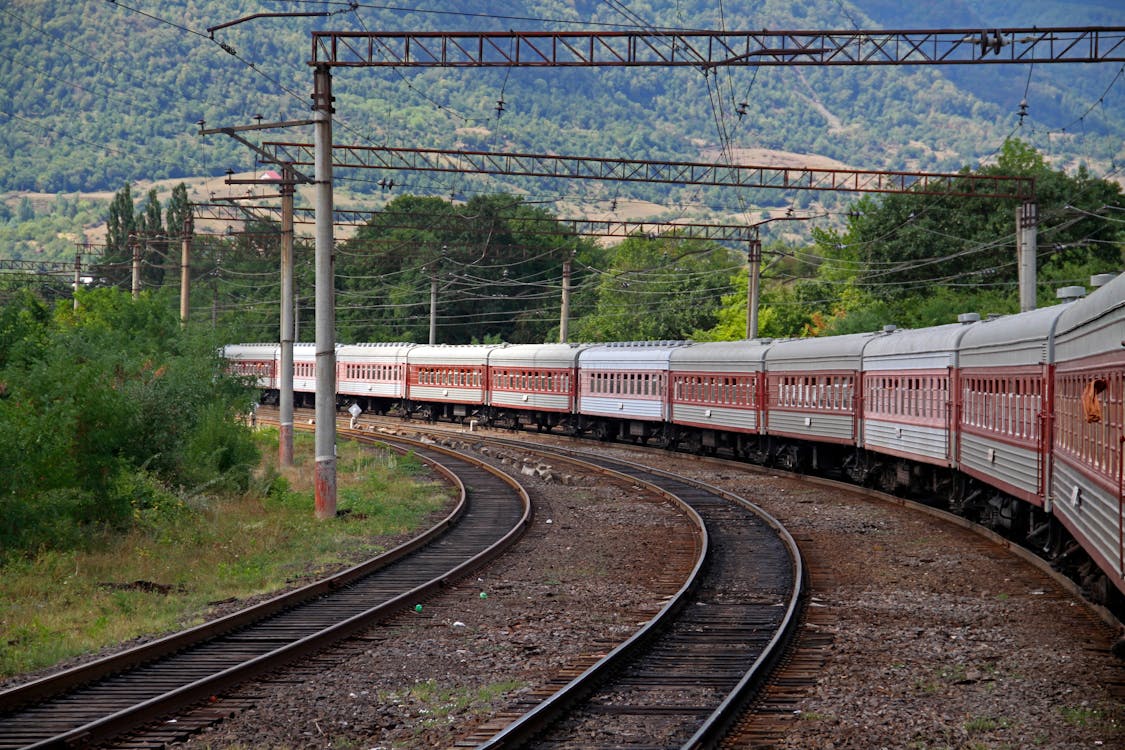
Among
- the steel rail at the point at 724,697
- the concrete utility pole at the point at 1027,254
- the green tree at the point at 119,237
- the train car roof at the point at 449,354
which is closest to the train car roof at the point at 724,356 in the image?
the concrete utility pole at the point at 1027,254

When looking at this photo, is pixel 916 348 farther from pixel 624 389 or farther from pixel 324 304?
pixel 624 389

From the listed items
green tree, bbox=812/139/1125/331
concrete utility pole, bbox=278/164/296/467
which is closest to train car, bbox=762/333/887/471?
concrete utility pole, bbox=278/164/296/467

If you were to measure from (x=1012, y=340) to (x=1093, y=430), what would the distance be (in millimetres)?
6930

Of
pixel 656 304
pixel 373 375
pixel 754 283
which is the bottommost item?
pixel 373 375

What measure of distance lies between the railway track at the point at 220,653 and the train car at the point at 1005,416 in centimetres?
A: 691

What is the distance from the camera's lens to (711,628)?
13.8 meters


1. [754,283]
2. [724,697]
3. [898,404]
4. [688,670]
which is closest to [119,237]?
[754,283]

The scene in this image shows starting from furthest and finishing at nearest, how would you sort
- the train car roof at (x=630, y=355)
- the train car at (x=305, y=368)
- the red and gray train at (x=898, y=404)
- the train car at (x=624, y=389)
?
1. the train car at (x=305, y=368)
2. the train car roof at (x=630, y=355)
3. the train car at (x=624, y=389)
4. the red and gray train at (x=898, y=404)

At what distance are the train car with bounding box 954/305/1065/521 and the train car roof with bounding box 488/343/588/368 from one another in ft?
92.4

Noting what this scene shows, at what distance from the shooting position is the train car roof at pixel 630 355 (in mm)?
44938

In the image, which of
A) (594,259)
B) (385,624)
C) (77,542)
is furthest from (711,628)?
(594,259)

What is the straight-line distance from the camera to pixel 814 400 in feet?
107

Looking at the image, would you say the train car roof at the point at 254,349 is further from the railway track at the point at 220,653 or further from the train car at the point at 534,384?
the railway track at the point at 220,653

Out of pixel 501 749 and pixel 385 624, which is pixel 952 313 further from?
pixel 501 749
